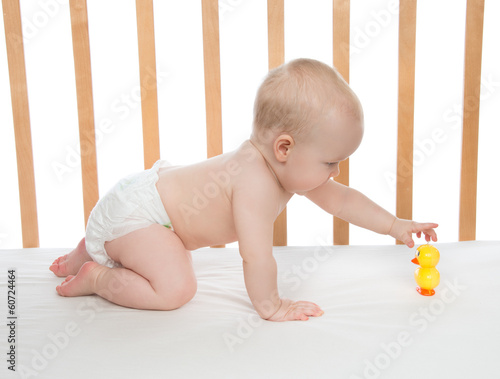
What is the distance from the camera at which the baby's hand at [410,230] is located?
41.1 inches

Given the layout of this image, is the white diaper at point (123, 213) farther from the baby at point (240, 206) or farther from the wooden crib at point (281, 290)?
the wooden crib at point (281, 290)

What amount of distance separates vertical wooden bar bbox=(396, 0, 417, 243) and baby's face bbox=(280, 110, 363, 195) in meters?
0.44

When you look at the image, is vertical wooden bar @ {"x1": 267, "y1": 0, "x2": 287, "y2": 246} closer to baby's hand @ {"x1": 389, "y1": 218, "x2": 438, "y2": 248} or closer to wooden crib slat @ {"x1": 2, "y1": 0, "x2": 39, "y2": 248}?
baby's hand @ {"x1": 389, "y1": 218, "x2": 438, "y2": 248}

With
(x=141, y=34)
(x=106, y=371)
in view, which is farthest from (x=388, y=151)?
(x=106, y=371)

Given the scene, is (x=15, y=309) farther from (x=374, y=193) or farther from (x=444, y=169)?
(x=444, y=169)

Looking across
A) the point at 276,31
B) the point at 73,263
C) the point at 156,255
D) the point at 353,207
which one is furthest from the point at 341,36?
the point at 73,263

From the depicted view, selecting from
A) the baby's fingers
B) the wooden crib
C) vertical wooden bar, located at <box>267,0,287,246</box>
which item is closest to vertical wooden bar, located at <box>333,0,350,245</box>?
the wooden crib

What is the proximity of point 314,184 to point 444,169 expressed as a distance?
67 centimetres

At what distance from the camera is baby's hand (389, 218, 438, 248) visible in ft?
3.43

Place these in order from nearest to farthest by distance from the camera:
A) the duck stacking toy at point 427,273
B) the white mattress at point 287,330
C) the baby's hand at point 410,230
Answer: the white mattress at point 287,330
the duck stacking toy at point 427,273
the baby's hand at point 410,230

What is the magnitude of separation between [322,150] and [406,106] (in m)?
0.51

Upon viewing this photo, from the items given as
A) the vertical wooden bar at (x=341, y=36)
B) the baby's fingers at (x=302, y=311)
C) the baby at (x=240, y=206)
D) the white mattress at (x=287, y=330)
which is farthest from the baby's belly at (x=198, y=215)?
the vertical wooden bar at (x=341, y=36)

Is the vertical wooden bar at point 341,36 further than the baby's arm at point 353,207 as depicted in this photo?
Yes

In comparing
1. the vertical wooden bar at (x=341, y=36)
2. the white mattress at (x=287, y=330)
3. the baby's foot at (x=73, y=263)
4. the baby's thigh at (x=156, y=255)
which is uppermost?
the vertical wooden bar at (x=341, y=36)
